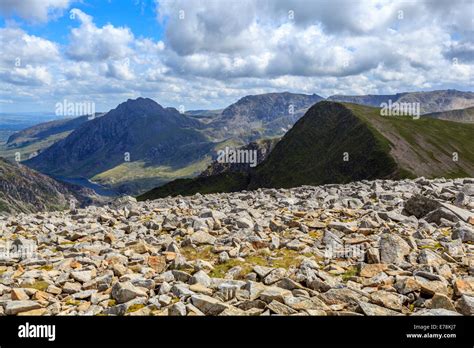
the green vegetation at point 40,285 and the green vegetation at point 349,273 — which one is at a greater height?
the green vegetation at point 349,273

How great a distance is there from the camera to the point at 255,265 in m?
15.2

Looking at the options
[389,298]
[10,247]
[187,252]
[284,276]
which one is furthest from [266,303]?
[10,247]

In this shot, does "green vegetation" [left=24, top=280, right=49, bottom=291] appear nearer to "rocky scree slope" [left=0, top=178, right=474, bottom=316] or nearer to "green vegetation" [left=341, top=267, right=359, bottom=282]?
"rocky scree slope" [left=0, top=178, right=474, bottom=316]

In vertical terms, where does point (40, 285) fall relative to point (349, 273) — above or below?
below

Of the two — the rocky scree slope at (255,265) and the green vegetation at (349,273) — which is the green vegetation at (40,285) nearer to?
the rocky scree slope at (255,265)

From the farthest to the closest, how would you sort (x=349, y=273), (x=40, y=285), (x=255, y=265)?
(x=255, y=265)
(x=349, y=273)
(x=40, y=285)

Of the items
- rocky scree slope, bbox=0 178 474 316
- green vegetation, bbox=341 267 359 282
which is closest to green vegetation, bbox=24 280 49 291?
rocky scree slope, bbox=0 178 474 316

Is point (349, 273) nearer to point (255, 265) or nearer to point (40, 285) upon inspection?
point (255, 265)

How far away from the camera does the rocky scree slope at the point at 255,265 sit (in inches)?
445

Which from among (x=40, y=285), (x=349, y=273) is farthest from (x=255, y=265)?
(x=40, y=285)

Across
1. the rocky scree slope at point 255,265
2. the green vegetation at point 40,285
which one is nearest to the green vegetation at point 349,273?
the rocky scree slope at point 255,265

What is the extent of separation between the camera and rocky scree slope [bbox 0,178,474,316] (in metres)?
11.3

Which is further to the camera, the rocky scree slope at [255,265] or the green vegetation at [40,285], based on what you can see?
the green vegetation at [40,285]
